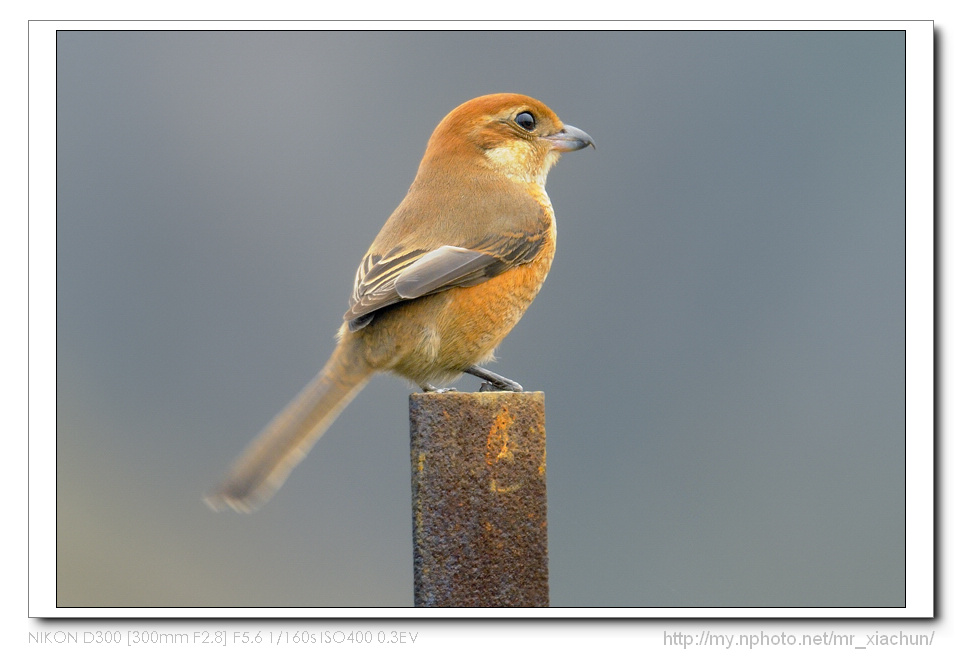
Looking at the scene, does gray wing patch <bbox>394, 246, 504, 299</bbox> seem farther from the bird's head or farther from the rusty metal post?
the bird's head

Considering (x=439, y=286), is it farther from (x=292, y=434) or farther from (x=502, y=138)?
(x=502, y=138)

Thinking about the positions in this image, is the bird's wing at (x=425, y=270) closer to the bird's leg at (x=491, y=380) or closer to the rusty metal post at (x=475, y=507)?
the bird's leg at (x=491, y=380)

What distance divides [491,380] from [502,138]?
134 centimetres

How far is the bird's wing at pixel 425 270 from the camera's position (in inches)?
153

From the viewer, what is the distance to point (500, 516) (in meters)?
3.33

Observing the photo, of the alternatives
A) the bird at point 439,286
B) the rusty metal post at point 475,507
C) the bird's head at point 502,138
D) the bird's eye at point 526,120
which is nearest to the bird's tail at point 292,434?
the bird at point 439,286

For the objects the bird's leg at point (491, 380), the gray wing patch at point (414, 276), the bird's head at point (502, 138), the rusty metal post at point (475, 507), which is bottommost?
the rusty metal post at point (475, 507)

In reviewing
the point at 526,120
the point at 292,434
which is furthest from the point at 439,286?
the point at 526,120

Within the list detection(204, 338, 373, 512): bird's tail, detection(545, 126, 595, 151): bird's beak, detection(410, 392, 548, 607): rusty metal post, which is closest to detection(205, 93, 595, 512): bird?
detection(204, 338, 373, 512): bird's tail

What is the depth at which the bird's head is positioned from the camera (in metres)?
4.85

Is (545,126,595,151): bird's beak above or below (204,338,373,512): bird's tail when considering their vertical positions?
above
